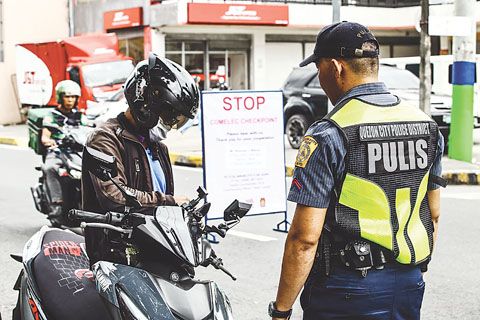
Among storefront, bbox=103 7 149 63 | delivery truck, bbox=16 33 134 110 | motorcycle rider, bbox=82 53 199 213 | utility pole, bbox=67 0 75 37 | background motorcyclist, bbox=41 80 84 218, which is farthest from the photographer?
utility pole, bbox=67 0 75 37

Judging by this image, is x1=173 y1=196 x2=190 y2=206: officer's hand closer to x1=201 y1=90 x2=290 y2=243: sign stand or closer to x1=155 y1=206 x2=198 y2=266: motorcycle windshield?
x1=155 y1=206 x2=198 y2=266: motorcycle windshield

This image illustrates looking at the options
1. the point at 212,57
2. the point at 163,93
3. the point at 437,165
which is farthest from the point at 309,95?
the point at 437,165

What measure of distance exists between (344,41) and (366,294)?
3.03 ft

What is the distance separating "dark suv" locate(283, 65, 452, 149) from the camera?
1727 centimetres

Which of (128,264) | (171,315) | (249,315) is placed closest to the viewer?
(171,315)

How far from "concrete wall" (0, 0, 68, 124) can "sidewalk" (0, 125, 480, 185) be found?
10.1 feet

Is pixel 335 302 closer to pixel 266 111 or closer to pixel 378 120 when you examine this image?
pixel 378 120

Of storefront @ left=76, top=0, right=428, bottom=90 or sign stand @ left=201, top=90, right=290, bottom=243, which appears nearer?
sign stand @ left=201, top=90, right=290, bottom=243

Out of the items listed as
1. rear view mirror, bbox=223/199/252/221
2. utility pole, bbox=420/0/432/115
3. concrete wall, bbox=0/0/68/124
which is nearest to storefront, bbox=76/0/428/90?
concrete wall, bbox=0/0/68/124

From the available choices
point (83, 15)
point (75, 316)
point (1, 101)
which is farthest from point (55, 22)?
point (75, 316)

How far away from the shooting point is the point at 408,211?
312 cm

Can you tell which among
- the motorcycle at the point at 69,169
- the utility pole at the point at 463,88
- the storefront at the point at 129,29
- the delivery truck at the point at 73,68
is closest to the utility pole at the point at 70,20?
the storefront at the point at 129,29

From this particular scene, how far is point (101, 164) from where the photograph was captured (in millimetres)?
3246

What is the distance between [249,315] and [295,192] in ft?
10.4
